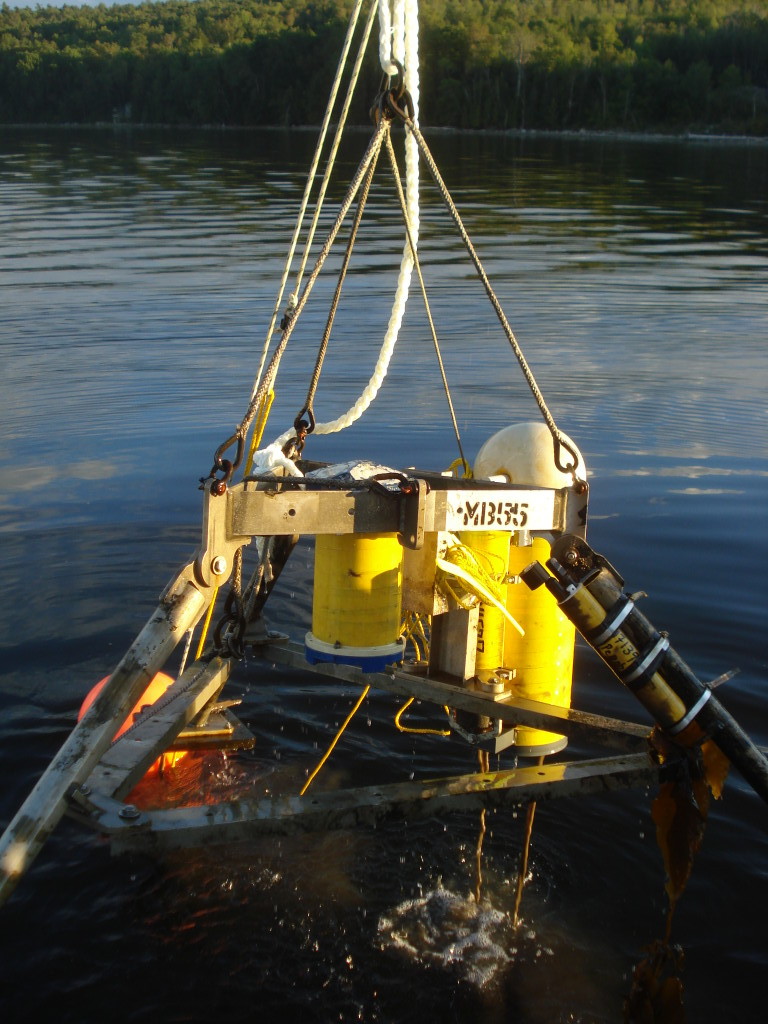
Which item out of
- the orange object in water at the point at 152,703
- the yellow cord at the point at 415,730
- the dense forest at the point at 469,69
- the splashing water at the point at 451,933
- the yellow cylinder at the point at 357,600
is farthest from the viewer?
the dense forest at the point at 469,69

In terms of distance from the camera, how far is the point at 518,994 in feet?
17.7

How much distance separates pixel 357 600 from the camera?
5.14m

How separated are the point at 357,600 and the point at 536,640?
1.05 m

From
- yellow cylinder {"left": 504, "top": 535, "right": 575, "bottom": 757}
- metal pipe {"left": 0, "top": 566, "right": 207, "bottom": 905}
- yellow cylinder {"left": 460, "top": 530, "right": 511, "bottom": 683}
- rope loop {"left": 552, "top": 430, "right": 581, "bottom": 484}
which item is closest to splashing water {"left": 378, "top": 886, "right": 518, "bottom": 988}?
yellow cylinder {"left": 504, "top": 535, "right": 575, "bottom": 757}

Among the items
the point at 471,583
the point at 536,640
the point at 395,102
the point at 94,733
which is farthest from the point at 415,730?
the point at 395,102

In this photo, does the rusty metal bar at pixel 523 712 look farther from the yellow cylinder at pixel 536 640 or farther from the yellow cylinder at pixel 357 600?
the yellow cylinder at pixel 357 600

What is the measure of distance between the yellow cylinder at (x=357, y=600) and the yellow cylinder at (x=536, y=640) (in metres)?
0.72

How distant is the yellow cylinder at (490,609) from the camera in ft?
18.2

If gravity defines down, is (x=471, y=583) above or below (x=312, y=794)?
above

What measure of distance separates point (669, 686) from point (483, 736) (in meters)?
1.20

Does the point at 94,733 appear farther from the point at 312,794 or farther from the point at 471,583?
the point at 471,583

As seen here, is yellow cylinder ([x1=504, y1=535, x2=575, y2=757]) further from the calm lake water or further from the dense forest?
the dense forest

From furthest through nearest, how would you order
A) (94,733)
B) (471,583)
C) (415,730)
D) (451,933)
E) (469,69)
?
(469,69)
(415,730)
(451,933)
(471,583)
(94,733)

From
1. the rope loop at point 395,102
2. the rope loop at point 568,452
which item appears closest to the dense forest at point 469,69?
the rope loop at point 395,102
